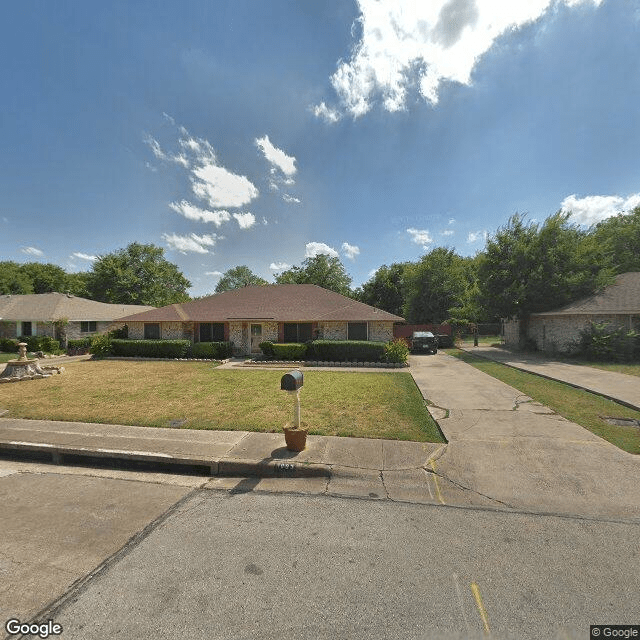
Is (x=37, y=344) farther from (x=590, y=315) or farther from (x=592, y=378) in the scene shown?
(x=590, y=315)

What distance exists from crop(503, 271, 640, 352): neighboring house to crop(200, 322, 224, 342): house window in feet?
70.9

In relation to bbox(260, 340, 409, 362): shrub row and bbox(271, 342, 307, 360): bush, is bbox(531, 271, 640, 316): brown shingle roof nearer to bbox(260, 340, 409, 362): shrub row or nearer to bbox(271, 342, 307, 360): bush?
bbox(260, 340, 409, 362): shrub row

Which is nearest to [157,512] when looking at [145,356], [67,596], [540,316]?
[67,596]

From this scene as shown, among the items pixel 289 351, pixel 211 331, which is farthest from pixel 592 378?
pixel 211 331

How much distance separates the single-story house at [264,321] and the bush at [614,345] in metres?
10.7

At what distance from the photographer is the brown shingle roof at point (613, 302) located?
17391 mm

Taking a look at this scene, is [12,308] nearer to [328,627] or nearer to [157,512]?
[157,512]

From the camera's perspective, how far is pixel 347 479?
486cm

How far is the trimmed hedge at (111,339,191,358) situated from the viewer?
1908 cm

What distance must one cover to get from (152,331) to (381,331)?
632 inches

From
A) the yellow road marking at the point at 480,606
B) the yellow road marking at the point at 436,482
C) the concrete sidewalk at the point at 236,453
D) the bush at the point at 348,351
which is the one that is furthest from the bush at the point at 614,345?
the yellow road marking at the point at 480,606

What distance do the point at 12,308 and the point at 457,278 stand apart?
42410mm

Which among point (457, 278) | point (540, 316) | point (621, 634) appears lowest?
point (621, 634)

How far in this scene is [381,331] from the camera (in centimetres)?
1947
